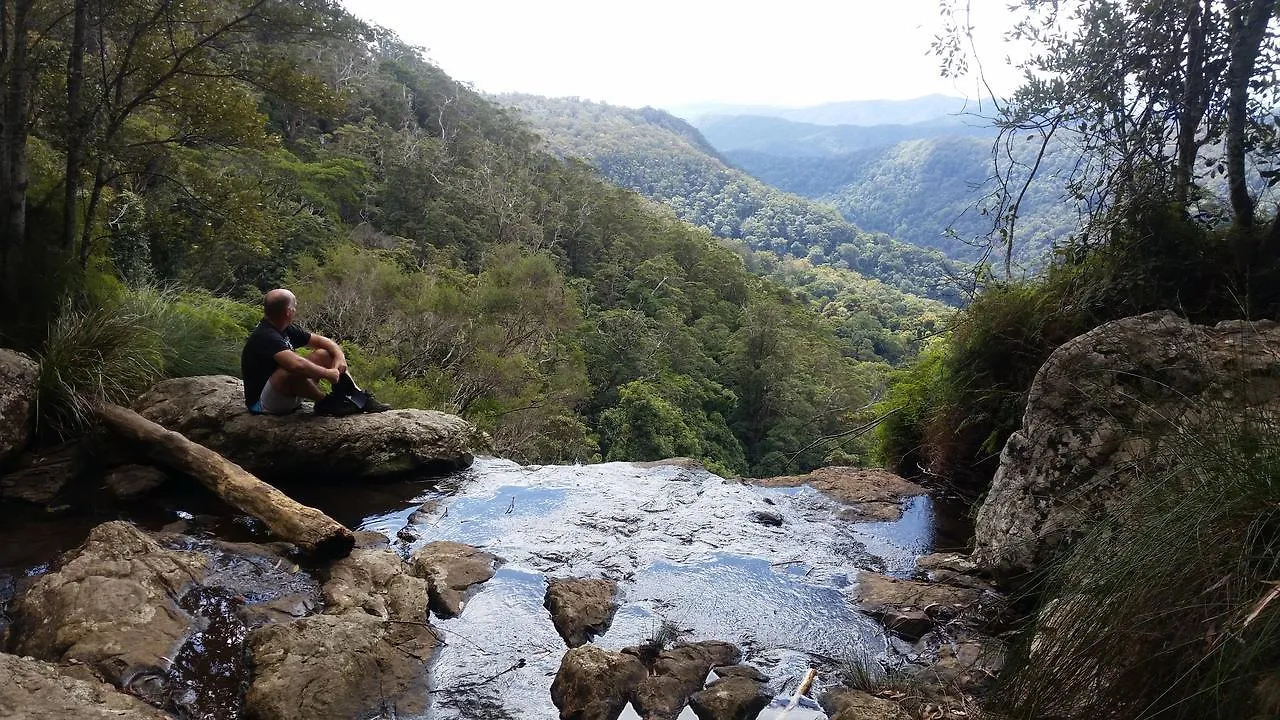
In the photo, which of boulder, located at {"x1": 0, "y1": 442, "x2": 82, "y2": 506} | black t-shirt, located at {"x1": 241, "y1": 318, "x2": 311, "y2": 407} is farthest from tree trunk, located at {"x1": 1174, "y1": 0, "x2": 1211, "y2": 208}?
boulder, located at {"x1": 0, "y1": 442, "x2": 82, "y2": 506}

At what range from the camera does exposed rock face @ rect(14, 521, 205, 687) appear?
3.20 meters

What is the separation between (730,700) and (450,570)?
211 cm

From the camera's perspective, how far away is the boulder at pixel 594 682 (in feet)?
11.1

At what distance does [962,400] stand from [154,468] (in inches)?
264

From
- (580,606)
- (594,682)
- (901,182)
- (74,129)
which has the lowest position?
(580,606)

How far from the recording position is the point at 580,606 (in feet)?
14.3

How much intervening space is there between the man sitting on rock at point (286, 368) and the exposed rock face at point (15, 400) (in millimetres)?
1387

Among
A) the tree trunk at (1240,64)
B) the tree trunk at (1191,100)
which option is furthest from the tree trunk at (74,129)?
the tree trunk at (1240,64)

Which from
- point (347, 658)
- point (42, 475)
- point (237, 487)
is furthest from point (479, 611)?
point (42, 475)

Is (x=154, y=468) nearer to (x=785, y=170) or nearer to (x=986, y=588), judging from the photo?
(x=986, y=588)

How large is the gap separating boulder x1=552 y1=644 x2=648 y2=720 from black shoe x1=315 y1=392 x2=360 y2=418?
377cm

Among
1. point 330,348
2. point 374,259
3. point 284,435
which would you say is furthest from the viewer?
point 374,259

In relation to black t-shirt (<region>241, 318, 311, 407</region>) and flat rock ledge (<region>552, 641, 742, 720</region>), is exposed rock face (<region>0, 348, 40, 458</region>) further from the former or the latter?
flat rock ledge (<region>552, 641, 742, 720</region>)

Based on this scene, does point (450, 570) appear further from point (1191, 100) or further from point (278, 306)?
point (1191, 100)
